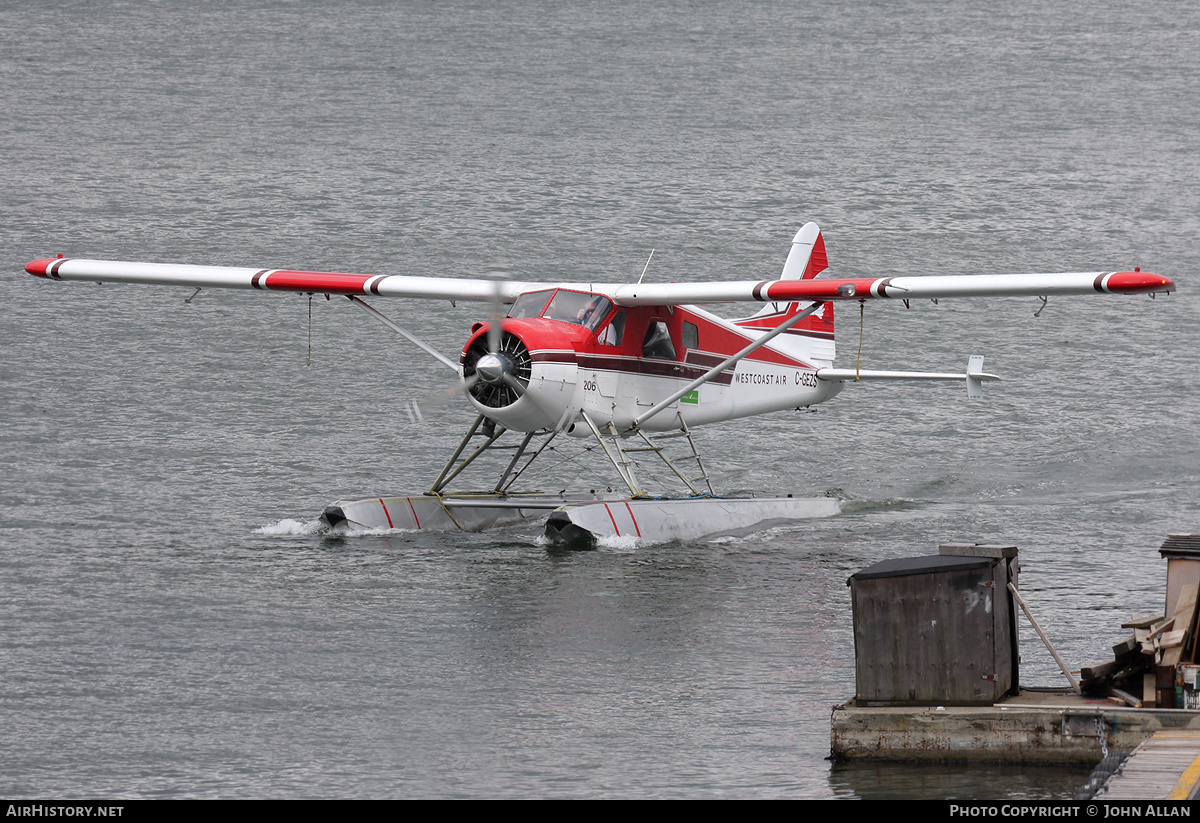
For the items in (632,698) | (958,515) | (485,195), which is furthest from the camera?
(485,195)

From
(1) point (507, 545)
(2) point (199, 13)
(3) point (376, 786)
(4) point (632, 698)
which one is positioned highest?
(2) point (199, 13)

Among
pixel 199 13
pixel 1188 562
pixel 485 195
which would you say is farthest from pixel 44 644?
pixel 199 13

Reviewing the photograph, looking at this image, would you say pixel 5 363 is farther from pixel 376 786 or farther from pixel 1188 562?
pixel 1188 562

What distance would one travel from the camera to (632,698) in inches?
427

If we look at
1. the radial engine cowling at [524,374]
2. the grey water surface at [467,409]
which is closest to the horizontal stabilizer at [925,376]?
the grey water surface at [467,409]

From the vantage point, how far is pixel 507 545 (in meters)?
16.5

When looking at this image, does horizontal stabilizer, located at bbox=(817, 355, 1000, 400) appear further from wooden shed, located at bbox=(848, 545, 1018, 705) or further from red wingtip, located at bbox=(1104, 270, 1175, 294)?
wooden shed, located at bbox=(848, 545, 1018, 705)

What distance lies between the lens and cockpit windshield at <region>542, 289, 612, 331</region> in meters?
16.8

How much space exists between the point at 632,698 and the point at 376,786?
235cm

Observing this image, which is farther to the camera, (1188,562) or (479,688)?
(479,688)

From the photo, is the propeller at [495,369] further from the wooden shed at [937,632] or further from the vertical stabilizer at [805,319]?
the wooden shed at [937,632]

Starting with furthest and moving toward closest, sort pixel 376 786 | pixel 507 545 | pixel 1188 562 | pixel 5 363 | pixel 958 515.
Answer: pixel 5 363 → pixel 958 515 → pixel 507 545 → pixel 1188 562 → pixel 376 786

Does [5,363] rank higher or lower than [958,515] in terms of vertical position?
higher

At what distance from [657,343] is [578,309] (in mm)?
1358
